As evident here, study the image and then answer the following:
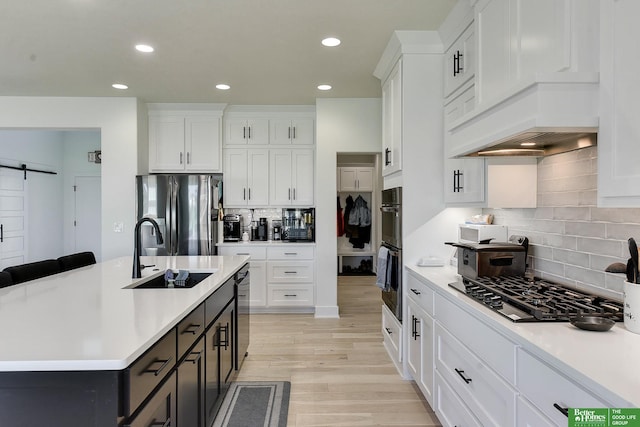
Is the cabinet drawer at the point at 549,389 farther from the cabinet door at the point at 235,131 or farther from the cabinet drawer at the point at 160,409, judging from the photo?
the cabinet door at the point at 235,131

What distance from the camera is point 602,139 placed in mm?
1351

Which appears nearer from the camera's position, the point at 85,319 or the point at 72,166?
the point at 85,319

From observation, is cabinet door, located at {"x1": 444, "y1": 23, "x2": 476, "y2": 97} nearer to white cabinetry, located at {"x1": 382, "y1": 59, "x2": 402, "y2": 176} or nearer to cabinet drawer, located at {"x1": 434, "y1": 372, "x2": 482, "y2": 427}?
white cabinetry, located at {"x1": 382, "y1": 59, "x2": 402, "y2": 176}

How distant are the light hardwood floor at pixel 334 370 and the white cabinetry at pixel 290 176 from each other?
60.1 inches

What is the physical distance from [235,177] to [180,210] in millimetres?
892

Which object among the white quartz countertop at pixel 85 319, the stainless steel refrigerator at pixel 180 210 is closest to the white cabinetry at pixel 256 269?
the stainless steel refrigerator at pixel 180 210

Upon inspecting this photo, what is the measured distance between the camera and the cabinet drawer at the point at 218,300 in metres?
2.14

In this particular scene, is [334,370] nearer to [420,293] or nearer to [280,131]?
[420,293]

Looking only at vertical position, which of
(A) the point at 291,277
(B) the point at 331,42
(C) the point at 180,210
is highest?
(B) the point at 331,42

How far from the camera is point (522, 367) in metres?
1.32

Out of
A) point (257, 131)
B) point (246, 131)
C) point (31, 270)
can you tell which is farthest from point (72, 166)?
point (31, 270)

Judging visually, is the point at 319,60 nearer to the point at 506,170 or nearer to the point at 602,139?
the point at 506,170

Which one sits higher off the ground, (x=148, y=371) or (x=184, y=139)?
(x=184, y=139)

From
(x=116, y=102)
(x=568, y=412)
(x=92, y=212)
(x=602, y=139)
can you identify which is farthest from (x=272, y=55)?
(x=92, y=212)
